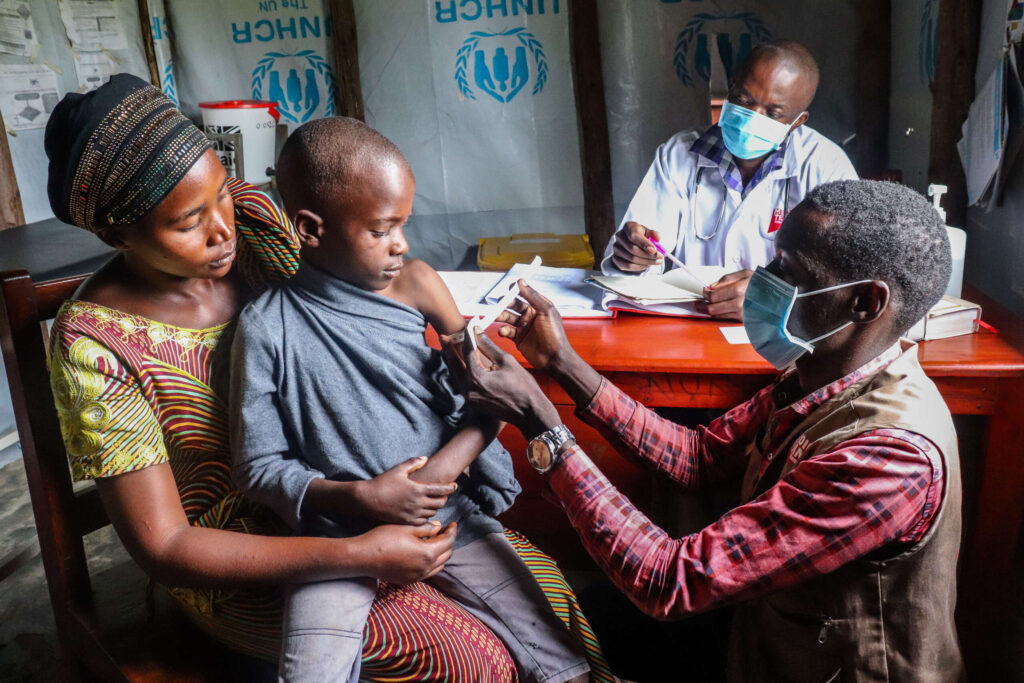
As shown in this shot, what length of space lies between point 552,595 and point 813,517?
549 millimetres

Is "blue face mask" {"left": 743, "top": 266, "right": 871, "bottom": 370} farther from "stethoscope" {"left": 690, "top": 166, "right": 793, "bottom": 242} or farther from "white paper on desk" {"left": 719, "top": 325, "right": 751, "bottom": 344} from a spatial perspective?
"stethoscope" {"left": 690, "top": 166, "right": 793, "bottom": 242}

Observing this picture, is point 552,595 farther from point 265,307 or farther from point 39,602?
point 39,602

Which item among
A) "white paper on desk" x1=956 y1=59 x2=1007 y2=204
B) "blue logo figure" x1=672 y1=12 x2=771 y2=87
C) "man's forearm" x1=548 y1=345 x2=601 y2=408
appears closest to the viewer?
"man's forearm" x1=548 y1=345 x2=601 y2=408

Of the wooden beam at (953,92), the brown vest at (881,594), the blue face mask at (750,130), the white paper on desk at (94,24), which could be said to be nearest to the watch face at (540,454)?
the brown vest at (881,594)

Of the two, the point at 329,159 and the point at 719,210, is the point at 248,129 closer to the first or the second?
the point at 719,210

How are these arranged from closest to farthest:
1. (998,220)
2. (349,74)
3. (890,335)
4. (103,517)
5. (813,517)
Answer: (813,517), (890,335), (103,517), (998,220), (349,74)

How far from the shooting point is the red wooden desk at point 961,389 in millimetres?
1774

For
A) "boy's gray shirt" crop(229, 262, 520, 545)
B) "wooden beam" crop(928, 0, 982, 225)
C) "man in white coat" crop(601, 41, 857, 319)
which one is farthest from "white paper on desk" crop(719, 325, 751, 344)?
"wooden beam" crop(928, 0, 982, 225)

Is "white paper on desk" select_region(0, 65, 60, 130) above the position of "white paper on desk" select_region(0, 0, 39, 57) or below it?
below

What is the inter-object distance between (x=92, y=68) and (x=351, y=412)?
3863 mm

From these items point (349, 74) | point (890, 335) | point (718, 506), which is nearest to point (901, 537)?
point (890, 335)

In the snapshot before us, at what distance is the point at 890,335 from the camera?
1299mm

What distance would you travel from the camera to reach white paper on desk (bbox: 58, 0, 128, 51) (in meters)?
4.03

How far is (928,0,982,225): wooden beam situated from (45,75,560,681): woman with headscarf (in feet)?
8.23
